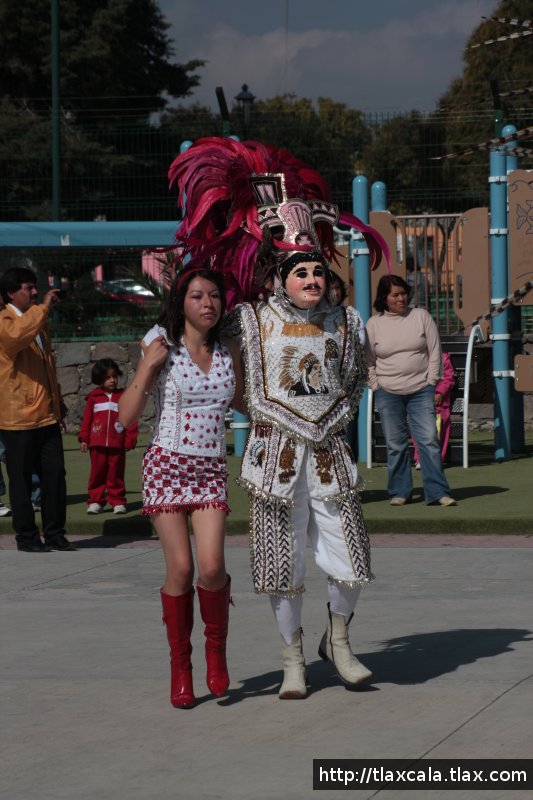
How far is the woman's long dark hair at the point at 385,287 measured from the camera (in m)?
11.1

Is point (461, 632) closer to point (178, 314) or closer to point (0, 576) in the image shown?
point (178, 314)

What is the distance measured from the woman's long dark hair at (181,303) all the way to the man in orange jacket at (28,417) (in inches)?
147

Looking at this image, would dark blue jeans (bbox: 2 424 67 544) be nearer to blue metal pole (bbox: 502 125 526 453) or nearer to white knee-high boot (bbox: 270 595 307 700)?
white knee-high boot (bbox: 270 595 307 700)

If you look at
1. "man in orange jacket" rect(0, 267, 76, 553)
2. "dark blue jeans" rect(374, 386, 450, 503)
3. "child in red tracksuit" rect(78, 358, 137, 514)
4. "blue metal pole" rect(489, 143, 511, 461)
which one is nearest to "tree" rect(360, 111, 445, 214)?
"blue metal pole" rect(489, 143, 511, 461)

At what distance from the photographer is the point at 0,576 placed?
353 inches

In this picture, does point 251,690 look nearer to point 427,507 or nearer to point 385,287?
point 427,507

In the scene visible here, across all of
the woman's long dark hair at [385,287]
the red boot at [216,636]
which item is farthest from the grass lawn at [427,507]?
the red boot at [216,636]

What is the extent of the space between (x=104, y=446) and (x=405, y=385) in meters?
2.31

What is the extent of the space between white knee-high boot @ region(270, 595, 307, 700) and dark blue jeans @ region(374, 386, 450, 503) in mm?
5273

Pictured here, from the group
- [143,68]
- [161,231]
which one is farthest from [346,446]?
[143,68]

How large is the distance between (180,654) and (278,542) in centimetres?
56

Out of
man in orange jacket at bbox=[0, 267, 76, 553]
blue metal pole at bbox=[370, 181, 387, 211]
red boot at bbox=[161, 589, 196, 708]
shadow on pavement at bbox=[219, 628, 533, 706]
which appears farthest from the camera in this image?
blue metal pole at bbox=[370, 181, 387, 211]

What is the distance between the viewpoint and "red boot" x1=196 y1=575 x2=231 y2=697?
5719 mm

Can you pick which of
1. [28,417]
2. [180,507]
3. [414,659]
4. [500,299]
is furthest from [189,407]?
[500,299]
